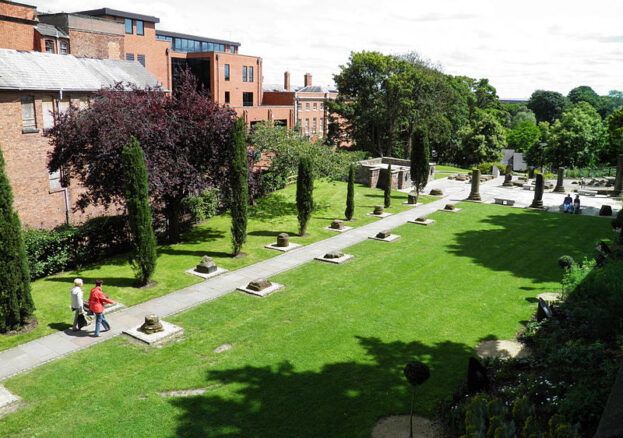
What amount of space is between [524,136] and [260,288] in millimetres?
84203

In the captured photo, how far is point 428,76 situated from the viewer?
176 ft

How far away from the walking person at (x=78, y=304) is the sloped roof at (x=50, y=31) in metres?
34.5

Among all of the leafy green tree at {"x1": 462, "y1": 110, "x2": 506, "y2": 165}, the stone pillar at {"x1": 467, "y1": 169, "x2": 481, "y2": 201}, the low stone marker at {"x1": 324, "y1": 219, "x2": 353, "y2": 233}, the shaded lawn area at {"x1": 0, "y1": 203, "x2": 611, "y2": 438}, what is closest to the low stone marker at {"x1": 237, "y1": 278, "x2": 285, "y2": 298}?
the shaded lawn area at {"x1": 0, "y1": 203, "x2": 611, "y2": 438}

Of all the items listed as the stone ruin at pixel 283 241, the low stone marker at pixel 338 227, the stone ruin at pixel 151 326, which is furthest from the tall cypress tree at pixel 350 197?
the stone ruin at pixel 151 326

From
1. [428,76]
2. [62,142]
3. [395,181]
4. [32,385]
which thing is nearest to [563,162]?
[428,76]

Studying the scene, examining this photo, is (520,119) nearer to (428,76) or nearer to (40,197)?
(428,76)

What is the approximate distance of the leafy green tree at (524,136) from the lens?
8806 cm

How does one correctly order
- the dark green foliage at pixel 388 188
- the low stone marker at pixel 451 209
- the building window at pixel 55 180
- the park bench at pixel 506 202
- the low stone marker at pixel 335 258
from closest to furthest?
1. the low stone marker at pixel 335 258
2. the building window at pixel 55 180
3. the dark green foliage at pixel 388 188
4. the low stone marker at pixel 451 209
5. the park bench at pixel 506 202

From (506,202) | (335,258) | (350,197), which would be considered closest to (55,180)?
(350,197)

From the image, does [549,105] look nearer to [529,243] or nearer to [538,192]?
[538,192]

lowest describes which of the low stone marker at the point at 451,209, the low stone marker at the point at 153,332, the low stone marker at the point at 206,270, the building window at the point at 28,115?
the low stone marker at the point at 153,332

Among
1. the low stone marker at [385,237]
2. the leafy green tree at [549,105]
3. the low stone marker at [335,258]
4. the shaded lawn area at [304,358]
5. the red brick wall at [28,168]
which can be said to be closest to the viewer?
the shaded lawn area at [304,358]

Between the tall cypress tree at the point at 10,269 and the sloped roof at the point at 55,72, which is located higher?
the sloped roof at the point at 55,72

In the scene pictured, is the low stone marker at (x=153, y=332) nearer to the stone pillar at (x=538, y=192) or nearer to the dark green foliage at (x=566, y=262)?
the dark green foliage at (x=566, y=262)
